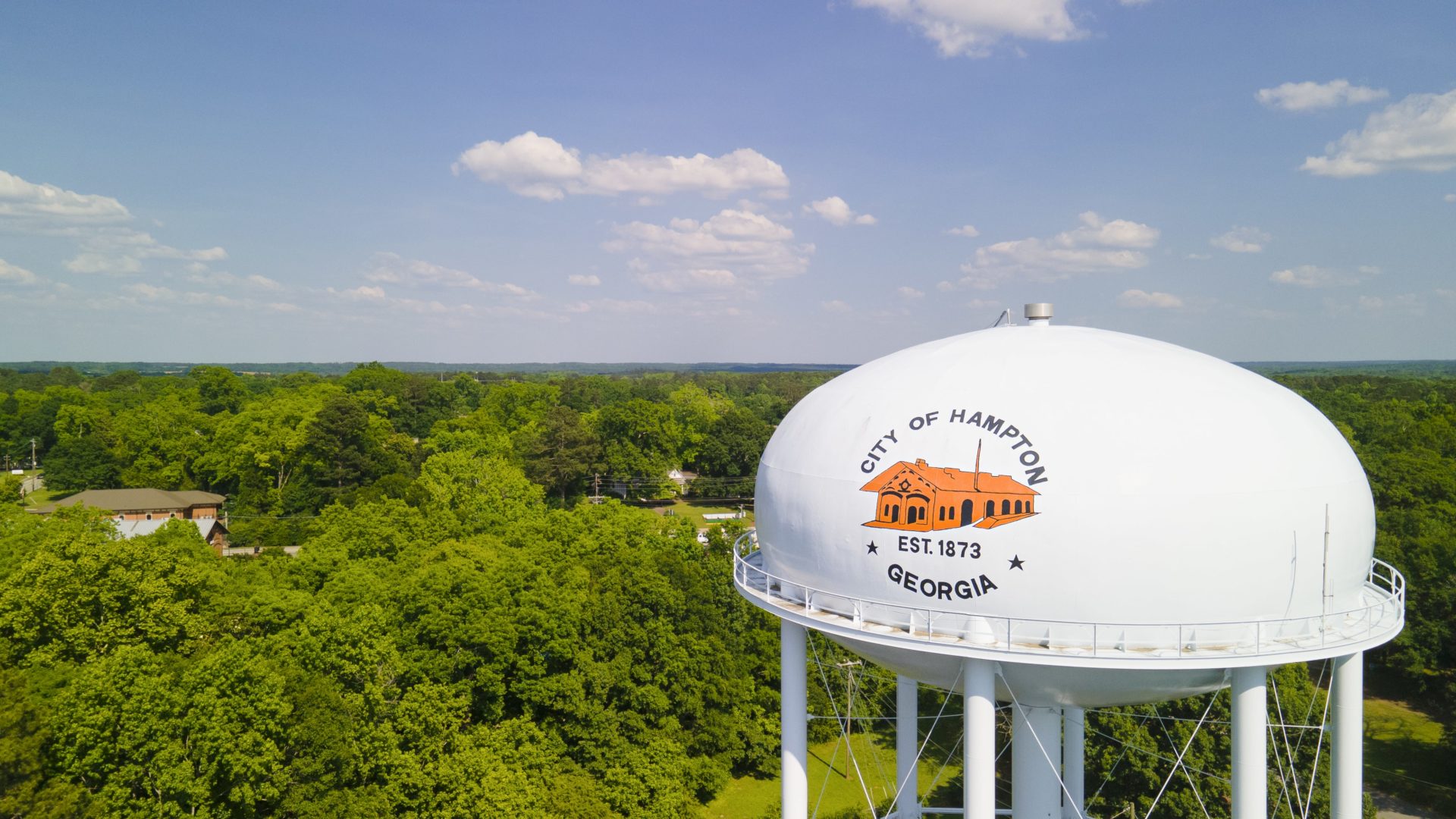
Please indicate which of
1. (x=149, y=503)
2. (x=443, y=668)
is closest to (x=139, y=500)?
(x=149, y=503)

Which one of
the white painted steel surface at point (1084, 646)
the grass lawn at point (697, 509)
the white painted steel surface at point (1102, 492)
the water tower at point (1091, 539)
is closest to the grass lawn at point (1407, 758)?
the water tower at point (1091, 539)

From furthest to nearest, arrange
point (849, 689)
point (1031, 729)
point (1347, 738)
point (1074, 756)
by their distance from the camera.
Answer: point (849, 689), point (1074, 756), point (1031, 729), point (1347, 738)

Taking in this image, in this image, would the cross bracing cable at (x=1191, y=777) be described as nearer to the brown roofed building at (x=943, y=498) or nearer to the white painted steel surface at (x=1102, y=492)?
the white painted steel surface at (x=1102, y=492)

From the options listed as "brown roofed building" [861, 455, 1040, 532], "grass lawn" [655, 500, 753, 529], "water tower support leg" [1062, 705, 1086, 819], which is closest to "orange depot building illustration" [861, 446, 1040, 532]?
"brown roofed building" [861, 455, 1040, 532]

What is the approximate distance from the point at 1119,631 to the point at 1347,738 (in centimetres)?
580

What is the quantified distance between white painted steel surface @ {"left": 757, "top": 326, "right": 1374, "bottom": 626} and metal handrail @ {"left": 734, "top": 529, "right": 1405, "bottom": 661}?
0.09m

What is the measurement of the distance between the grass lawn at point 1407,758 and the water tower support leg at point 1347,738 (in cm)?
2135

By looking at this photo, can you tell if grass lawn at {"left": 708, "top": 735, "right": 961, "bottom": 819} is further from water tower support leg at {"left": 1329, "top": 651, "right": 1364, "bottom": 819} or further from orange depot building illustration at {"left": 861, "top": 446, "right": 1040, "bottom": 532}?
orange depot building illustration at {"left": 861, "top": 446, "right": 1040, "bottom": 532}

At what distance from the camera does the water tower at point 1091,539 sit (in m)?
12.5

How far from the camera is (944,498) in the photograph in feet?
43.4

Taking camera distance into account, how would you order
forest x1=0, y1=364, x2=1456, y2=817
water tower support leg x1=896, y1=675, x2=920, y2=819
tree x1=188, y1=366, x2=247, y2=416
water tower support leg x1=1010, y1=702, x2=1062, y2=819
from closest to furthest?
1. water tower support leg x1=1010, y1=702, x2=1062, y2=819
2. water tower support leg x1=896, y1=675, x2=920, y2=819
3. forest x1=0, y1=364, x2=1456, y2=817
4. tree x1=188, y1=366, x2=247, y2=416

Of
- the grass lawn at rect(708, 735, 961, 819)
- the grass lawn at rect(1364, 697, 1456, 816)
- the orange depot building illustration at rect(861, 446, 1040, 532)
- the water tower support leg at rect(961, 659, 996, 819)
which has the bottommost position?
the grass lawn at rect(708, 735, 961, 819)

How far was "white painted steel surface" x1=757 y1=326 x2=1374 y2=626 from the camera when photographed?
12531 millimetres

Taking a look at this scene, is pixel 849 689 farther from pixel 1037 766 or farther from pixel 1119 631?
pixel 1119 631
